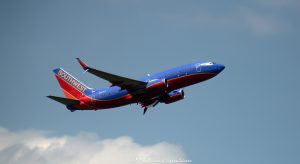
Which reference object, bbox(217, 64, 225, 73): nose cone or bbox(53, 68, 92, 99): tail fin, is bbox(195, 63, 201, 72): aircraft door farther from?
bbox(53, 68, 92, 99): tail fin

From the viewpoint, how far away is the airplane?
67.4 m

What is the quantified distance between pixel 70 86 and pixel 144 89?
48.6ft

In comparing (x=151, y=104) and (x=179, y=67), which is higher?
(x=179, y=67)

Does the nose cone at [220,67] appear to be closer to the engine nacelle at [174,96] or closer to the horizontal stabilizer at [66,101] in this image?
the engine nacelle at [174,96]

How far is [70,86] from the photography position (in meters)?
78.3

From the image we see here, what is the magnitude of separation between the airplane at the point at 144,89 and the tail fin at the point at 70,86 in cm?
34

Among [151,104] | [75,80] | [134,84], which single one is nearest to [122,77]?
[134,84]

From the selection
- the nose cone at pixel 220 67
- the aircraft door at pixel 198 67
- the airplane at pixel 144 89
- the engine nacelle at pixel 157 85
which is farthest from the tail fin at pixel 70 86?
the nose cone at pixel 220 67

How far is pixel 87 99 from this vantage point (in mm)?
73125

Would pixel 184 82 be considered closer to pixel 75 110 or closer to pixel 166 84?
pixel 166 84

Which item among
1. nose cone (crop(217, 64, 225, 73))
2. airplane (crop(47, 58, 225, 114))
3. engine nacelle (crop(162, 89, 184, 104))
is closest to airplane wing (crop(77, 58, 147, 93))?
airplane (crop(47, 58, 225, 114))

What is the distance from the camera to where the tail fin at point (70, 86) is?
7601 cm

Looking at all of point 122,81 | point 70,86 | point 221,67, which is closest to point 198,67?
point 221,67

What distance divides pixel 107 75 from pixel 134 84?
177 inches
